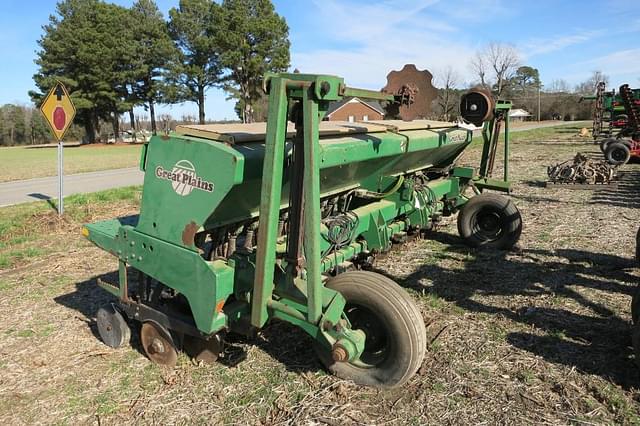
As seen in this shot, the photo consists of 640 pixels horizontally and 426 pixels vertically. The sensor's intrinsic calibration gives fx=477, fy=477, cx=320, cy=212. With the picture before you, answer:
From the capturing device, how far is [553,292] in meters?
4.62

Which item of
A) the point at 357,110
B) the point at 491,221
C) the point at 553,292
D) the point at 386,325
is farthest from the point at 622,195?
the point at 357,110

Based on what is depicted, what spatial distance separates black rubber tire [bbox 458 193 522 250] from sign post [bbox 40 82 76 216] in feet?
21.2

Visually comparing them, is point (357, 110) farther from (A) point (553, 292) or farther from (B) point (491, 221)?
(A) point (553, 292)

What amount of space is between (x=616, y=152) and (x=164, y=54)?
34.8 metres

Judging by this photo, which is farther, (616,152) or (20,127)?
(20,127)

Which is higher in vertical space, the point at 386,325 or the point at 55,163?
the point at 55,163

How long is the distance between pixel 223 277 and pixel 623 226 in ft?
22.0

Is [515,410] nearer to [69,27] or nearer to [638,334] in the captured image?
[638,334]

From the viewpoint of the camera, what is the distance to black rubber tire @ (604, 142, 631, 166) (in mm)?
14766

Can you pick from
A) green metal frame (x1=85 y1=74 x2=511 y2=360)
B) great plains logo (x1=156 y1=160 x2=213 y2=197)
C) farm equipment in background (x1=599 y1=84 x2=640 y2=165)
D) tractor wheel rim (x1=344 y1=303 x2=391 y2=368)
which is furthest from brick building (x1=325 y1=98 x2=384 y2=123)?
farm equipment in background (x1=599 y1=84 x2=640 y2=165)

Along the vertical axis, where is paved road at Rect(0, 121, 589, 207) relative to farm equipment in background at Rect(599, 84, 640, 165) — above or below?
below

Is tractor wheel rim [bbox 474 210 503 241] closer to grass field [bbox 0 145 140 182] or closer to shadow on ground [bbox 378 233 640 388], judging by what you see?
shadow on ground [bbox 378 233 640 388]

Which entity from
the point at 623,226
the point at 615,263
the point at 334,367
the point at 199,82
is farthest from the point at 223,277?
the point at 199,82

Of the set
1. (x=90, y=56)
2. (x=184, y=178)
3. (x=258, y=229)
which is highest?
A: (x=90, y=56)
